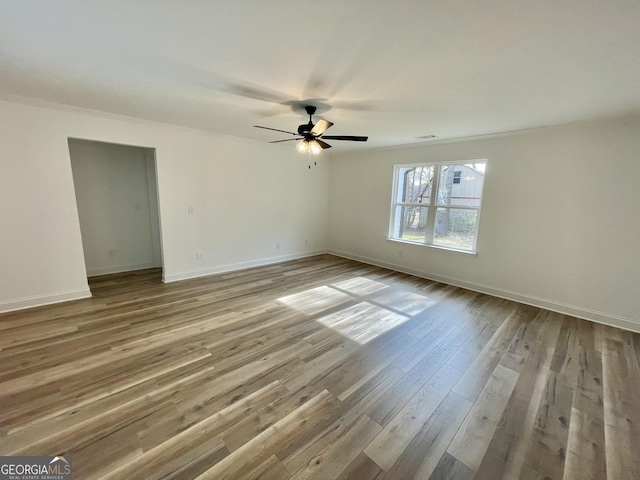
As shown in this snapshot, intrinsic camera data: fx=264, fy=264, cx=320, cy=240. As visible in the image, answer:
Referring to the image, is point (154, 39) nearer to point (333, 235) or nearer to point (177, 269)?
point (177, 269)

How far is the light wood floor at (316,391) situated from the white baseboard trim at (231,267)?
2.74 ft

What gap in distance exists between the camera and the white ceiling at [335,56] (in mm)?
1482

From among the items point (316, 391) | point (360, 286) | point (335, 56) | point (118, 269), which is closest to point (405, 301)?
point (360, 286)

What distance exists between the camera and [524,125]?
357 cm

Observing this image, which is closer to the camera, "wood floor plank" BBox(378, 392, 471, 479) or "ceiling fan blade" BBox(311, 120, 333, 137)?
"wood floor plank" BBox(378, 392, 471, 479)

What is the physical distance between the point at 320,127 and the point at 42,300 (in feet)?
13.7

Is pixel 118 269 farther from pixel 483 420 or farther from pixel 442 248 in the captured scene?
pixel 442 248

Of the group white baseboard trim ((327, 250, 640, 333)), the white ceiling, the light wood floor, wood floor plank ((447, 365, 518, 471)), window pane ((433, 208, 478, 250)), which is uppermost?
the white ceiling

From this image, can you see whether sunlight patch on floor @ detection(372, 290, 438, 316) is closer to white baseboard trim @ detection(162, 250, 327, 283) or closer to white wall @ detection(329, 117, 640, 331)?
white wall @ detection(329, 117, 640, 331)

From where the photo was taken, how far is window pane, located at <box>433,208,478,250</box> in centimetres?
452

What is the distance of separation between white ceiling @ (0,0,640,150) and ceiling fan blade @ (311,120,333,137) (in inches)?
10.0

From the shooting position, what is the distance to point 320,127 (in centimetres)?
287

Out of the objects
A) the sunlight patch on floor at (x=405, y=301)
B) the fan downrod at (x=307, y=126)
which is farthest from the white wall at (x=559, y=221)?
the fan downrod at (x=307, y=126)

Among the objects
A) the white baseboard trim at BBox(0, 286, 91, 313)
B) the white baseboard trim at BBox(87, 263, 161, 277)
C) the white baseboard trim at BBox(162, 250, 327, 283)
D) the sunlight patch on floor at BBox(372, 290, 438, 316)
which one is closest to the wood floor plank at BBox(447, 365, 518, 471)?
the sunlight patch on floor at BBox(372, 290, 438, 316)
